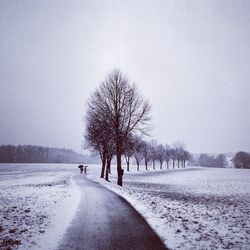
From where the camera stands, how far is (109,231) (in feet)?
29.5

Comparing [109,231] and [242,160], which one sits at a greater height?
[242,160]

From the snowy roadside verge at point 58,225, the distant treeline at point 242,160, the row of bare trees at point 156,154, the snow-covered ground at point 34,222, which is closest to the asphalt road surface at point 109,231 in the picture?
the snowy roadside verge at point 58,225

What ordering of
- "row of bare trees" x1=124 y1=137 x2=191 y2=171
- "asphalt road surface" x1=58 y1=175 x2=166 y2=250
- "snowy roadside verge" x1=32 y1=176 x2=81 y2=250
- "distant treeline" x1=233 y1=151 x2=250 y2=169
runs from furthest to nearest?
"distant treeline" x1=233 y1=151 x2=250 y2=169 < "row of bare trees" x1=124 y1=137 x2=191 y2=171 < "snowy roadside verge" x1=32 y1=176 x2=81 y2=250 < "asphalt road surface" x1=58 y1=175 x2=166 y2=250

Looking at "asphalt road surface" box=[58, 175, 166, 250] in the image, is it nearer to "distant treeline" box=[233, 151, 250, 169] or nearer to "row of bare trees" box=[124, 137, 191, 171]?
"row of bare trees" box=[124, 137, 191, 171]

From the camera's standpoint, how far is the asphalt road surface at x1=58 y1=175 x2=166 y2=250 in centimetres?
745

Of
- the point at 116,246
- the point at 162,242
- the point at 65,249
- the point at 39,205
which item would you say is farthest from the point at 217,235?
the point at 39,205

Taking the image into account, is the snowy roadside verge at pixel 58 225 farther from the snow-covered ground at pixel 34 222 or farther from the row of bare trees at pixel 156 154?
the row of bare trees at pixel 156 154

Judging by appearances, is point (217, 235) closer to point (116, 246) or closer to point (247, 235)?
point (247, 235)

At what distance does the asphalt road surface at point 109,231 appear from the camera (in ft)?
24.4

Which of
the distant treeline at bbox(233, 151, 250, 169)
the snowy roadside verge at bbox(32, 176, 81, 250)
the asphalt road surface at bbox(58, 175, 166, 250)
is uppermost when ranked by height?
the distant treeline at bbox(233, 151, 250, 169)

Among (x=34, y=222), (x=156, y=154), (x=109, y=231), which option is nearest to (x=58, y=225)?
(x=34, y=222)

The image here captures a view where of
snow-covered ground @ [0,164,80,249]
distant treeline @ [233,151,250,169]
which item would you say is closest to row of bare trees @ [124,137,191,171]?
distant treeline @ [233,151,250,169]

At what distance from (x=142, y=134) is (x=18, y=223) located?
19.3 metres

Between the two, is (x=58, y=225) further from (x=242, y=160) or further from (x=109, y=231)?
(x=242, y=160)
